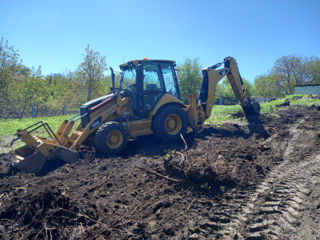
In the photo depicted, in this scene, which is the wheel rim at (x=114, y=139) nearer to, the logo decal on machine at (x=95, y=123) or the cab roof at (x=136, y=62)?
the logo decal on machine at (x=95, y=123)

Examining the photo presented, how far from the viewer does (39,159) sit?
232 inches

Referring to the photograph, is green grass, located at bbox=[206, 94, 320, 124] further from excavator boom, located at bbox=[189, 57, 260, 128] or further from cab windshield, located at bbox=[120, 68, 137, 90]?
cab windshield, located at bbox=[120, 68, 137, 90]

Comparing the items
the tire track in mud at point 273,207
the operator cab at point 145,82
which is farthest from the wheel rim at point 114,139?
the tire track in mud at point 273,207

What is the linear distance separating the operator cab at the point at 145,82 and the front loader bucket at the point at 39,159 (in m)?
2.59

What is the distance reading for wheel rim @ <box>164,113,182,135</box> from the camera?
8273mm

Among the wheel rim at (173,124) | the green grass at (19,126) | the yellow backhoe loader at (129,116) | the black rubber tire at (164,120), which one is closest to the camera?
the yellow backhoe loader at (129,116)

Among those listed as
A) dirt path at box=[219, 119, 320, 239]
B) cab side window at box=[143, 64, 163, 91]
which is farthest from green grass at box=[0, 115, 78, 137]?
dirt path at box=[219, 119, 320, 239]

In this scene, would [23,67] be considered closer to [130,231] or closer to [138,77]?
[138,77]

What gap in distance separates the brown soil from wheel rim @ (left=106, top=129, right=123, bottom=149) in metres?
0.64

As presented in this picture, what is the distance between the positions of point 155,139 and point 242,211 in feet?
17.3

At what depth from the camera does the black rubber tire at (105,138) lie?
6.71 m

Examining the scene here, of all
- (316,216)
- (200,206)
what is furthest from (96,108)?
(316,216)

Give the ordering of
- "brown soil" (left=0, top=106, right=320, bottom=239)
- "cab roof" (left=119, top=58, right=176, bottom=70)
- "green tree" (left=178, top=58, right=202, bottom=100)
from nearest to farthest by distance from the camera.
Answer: "brown soil" (left=0, top=106, right=320, bottom=239)
"cab roof" (left=119, top=58, right=176, bottom=70)
"green tree" (left=178, top=58, right=202, bottom=100)

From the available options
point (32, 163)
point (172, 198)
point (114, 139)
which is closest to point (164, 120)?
point (114, 139)
